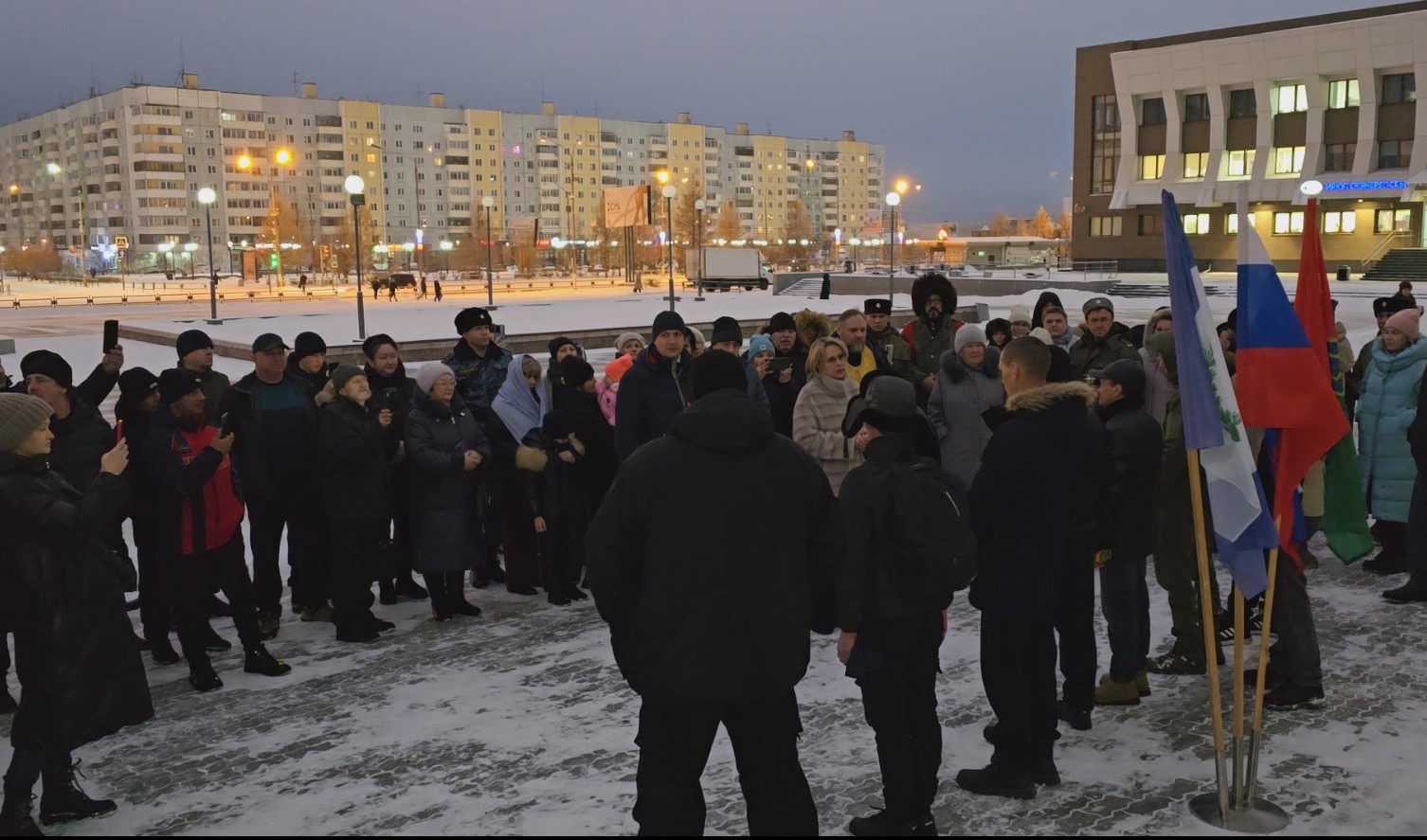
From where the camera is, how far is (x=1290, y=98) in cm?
6144

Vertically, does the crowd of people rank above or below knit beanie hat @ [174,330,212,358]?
below

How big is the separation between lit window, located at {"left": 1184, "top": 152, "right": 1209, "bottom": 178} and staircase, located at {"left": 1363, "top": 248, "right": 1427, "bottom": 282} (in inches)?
539

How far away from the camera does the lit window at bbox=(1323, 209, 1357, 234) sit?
5997 cm

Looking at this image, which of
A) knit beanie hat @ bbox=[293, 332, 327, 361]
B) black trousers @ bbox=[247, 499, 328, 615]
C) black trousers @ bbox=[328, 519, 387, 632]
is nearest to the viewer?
black trousers @ bbox=[328, 519, 387, 632]

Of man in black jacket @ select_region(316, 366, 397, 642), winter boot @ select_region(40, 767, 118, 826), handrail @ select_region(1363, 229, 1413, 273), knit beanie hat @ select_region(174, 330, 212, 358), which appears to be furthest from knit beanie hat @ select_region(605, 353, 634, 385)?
handrail @ select_region(1363, 229, 1413, 273)

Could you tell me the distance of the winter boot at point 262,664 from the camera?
6.41 metres

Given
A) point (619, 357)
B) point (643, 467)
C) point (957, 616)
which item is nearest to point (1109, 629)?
point (957, 616)

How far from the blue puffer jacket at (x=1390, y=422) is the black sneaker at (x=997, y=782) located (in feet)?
16.9

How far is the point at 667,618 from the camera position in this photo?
135 inches

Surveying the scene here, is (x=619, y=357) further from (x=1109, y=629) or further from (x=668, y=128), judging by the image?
(x=668, y=128)

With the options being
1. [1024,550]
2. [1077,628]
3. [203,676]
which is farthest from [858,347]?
[203,676]

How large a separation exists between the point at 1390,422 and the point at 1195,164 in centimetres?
6371

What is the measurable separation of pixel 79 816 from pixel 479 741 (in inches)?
67.0

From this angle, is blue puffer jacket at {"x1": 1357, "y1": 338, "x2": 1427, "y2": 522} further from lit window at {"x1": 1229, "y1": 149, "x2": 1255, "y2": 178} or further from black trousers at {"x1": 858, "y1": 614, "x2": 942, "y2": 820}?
lit window at {"x1": 1229, "y1": 149, "x2": 1255, "y2": 178}
